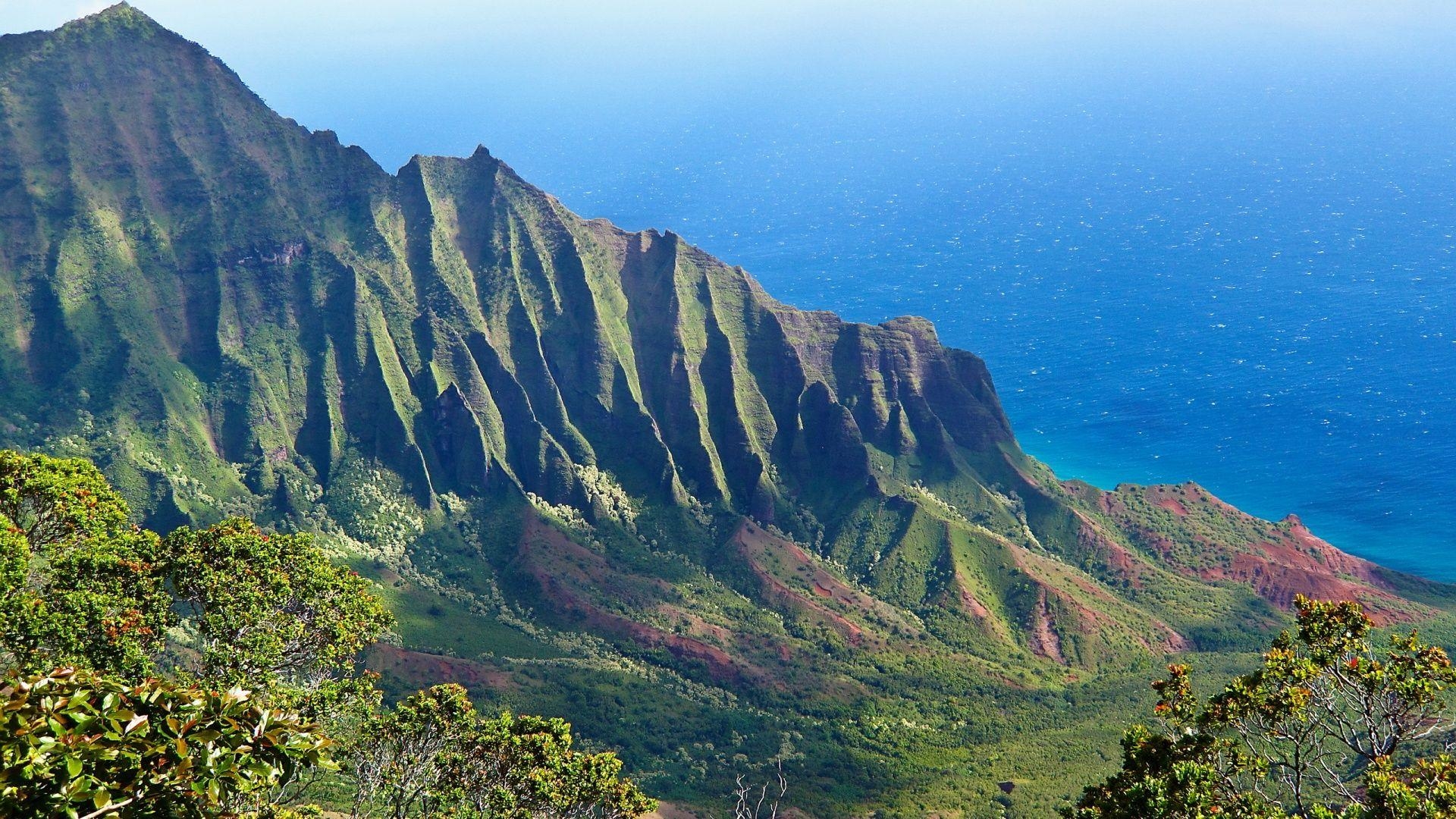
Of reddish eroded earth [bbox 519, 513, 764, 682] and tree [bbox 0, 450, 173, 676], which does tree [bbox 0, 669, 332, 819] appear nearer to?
tree [bbox 0, 450, 173, 676]

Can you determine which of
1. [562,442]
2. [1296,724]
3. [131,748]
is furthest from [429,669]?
[131,748]

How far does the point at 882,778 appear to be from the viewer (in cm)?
10944

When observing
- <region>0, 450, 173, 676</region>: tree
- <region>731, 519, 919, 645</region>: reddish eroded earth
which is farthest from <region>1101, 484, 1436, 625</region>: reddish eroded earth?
<region>0, 450, 173, 676</region>: tree

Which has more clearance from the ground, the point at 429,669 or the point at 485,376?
the point at 485,376

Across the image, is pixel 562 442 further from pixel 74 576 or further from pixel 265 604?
pixel 74 576

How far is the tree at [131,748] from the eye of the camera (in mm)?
17188

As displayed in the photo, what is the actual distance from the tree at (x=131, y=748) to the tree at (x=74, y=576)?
74.5 ft

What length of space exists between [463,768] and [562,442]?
116 m

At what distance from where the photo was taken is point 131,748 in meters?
18.2

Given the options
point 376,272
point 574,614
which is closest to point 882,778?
point 574,614

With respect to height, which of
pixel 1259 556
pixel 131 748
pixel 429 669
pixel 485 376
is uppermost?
pixel 1259 556

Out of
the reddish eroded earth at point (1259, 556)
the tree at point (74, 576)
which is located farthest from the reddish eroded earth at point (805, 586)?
the tree at point (74, 576)

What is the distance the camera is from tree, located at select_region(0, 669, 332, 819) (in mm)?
17188

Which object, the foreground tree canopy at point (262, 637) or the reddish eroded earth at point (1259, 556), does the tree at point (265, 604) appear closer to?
the foreground tree canopy at point (262, 637)
